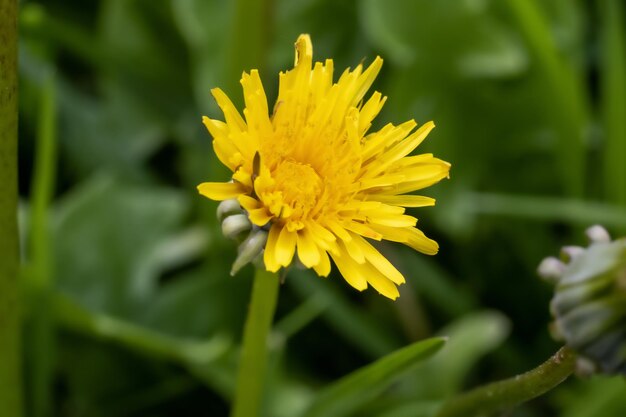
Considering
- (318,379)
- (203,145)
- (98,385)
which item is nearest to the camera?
(98,385)

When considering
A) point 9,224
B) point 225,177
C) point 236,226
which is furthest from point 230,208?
point 225,177

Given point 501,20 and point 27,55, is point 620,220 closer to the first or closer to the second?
point 501,20

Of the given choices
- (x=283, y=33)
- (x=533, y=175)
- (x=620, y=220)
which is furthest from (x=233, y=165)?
(x=533, y=175)

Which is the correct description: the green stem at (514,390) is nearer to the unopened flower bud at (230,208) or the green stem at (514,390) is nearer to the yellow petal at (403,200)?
the yellow petal at (403,200)

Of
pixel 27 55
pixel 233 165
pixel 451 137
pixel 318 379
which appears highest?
pixel 27 55

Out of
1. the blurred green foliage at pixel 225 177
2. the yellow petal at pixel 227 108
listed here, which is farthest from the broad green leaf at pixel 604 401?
the yellow petal at pixel 227 108

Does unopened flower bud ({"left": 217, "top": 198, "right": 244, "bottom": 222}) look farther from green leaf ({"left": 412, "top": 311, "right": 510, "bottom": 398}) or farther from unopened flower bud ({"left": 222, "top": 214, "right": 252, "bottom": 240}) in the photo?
green leaf ({"left": 412, "top": 311, "right": 510, "bottom": 398})
